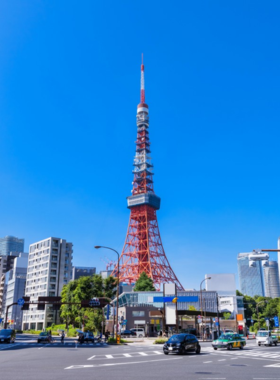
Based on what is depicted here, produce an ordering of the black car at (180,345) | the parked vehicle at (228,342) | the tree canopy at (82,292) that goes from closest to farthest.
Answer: the black car at (180,345), the parked vehicle at (228,342), the tree canopy at (82,292)

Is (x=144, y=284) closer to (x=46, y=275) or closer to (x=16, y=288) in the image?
(x=46, y=275)

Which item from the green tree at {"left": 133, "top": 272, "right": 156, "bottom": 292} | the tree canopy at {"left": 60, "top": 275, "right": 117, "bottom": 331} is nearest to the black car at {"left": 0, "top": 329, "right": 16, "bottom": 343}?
the tree canopy at {"left": 60, "top": 275, "right": 117, "bottom": 331}

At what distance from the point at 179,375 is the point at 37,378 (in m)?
5.20

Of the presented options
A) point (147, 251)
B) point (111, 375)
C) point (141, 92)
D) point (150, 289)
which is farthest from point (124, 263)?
point (111, 375)

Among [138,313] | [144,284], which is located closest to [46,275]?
[144,284]

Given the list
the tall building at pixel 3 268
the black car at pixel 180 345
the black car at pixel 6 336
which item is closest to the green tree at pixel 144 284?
the black car at pixel 6 336

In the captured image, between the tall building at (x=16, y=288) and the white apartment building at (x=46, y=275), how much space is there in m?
3.07

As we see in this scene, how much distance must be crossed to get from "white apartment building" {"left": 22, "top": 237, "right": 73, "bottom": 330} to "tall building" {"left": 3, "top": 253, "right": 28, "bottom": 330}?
3069 mm

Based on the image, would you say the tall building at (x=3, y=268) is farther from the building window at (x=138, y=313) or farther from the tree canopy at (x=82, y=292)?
the building window at (x=138, y=313)

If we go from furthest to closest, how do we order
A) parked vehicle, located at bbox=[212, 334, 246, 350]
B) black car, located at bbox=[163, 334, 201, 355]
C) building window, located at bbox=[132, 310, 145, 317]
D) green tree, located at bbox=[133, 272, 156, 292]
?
green tree, located at bbox=[133, 272, 156, 292] → building window, located at bbox=[132, 310, 145, 317] → parked vehicle, located at bbox=[212, 334, 246, 350] → black car, located at bbox=[163, 334, 201, 355]

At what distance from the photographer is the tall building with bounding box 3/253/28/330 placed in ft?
367

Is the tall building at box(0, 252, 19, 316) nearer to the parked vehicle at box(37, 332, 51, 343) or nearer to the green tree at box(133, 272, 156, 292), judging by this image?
the green tree at box(133, 272, 156, 292)

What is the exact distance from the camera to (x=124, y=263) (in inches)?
3991

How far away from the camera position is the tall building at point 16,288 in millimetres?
111838
